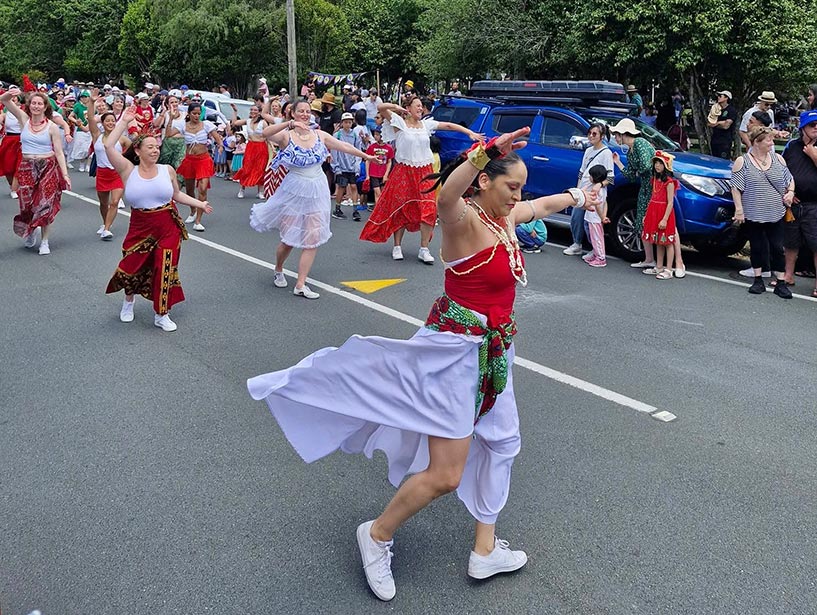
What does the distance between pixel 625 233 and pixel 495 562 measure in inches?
300

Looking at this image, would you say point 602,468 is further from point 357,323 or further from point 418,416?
point 357,323

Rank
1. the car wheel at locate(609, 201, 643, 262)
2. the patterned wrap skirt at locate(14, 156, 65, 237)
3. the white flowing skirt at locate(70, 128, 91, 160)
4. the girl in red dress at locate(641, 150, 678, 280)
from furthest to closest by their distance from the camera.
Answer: the white flowing skirt at locate(70, 128, 91, 160) < the car wheel at locate(609, 201, 643, 262) < the patterned wrap skirt at locate(14, 156, 65, 237) < the girl in red dress at locate(641, 150, 678, 280)

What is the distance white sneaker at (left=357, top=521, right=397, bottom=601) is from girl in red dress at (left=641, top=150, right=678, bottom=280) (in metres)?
6.82

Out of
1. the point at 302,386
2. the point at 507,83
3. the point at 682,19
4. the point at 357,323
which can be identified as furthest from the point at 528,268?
the point at 682,19

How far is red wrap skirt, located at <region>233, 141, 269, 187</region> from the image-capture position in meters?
14.6

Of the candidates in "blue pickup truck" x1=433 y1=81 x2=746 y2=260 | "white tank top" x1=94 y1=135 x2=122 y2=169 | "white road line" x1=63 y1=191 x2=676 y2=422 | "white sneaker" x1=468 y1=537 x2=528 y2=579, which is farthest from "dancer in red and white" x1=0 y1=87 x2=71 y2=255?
"white sneaker" x1=468 y1=537 x2=528 y2=579

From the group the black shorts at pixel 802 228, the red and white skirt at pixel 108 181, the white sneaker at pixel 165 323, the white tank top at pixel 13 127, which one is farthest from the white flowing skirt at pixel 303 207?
the white tank top at pixel 13 127

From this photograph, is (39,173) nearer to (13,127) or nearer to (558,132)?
(13,127)

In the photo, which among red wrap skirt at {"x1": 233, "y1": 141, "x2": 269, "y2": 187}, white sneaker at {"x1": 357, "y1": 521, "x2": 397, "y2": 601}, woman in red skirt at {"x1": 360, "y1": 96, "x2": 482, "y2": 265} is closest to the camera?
white sneaker at {"x1": 357, "y1": 521, "x2": 397, "y2": 601}

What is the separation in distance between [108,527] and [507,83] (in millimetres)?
11083

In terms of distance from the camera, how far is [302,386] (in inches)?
130

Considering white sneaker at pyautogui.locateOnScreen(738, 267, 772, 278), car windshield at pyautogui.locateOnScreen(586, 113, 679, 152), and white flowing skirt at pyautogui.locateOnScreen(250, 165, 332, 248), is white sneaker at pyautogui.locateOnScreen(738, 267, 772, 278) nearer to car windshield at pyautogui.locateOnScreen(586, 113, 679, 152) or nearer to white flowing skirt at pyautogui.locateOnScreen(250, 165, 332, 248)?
car windshield at pyautogui.locateOnScreen(586, 113, 679, 152)

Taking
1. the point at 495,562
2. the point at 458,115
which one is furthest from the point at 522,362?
the point at 458,115

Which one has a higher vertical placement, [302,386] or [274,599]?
[302,386]
